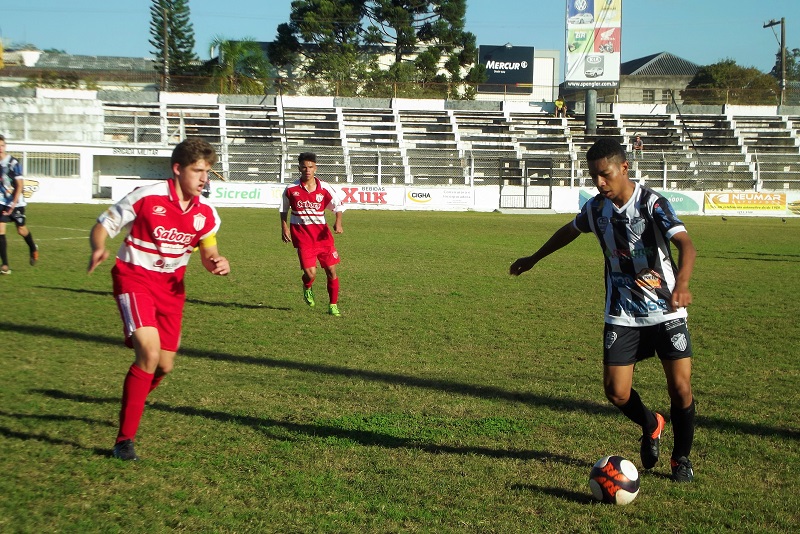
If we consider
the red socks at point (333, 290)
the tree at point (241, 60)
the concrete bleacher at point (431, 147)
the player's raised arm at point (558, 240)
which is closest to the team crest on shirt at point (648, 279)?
the player's raised arm at point (558, 240)

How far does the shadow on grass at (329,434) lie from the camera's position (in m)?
4.97

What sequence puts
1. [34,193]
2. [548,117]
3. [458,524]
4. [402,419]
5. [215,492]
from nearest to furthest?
[458,524]
[215,492]
[402,419]
[34,193]
[548,117]

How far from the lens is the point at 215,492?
14.0 ft

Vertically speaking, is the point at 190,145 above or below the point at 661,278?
above

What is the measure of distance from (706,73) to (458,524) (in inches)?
2986

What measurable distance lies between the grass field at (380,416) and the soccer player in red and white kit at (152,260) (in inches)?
16.2

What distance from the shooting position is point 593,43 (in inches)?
1578

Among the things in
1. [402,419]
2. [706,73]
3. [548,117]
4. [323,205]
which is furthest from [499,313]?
[706,73]

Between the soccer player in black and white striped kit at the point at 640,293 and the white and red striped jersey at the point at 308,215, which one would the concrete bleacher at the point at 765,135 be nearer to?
the white and red striped jersey at the point at 308,215

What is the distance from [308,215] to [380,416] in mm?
5381

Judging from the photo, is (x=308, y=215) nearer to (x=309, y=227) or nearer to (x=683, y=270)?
(x=309, y=227)

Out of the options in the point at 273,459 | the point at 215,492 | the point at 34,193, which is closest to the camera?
the point at 215,492

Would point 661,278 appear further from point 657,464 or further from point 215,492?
point 215,492

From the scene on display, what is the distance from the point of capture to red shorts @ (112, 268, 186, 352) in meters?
4.76
